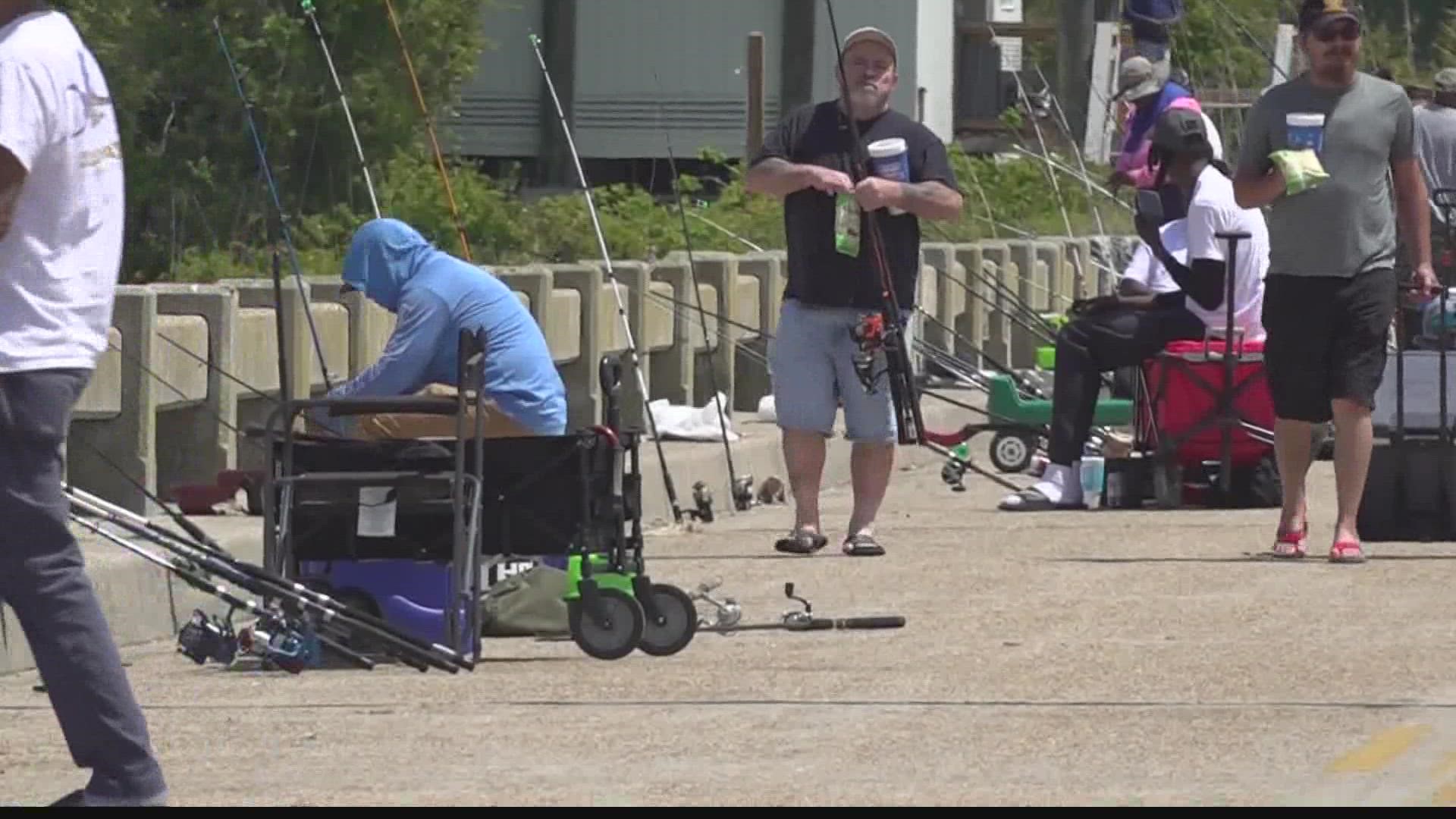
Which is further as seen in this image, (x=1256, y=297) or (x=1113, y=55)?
(x=1113, y=55)

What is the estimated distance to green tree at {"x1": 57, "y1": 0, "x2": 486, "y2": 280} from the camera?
77.0 ft

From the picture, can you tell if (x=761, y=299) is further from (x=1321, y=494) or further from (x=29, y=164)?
(x=29, y=164)

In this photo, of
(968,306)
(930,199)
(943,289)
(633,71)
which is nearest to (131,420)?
(930,199)

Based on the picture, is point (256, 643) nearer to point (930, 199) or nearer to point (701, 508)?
point (930, 199)

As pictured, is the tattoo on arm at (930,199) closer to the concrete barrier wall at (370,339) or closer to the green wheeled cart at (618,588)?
the concrete barrier wall at (370,339)

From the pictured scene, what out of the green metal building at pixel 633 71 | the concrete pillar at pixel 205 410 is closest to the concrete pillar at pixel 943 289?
the concrete pillar at pixel 205 410

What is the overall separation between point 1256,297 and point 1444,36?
35.1 m

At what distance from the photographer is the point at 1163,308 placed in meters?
15.6

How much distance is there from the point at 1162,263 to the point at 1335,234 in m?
3.25

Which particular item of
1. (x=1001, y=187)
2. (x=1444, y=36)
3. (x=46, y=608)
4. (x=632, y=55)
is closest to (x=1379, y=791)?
(x=46, y=608)

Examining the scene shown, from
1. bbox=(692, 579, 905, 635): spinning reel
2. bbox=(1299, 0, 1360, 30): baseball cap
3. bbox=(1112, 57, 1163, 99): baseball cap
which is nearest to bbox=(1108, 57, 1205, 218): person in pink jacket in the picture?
bbox=(1112, 57, 1163, 99): baseball cap

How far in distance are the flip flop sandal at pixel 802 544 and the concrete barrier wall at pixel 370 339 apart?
89 centimetres

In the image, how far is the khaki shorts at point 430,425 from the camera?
12070 millimetres

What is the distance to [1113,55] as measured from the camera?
25547 mm
